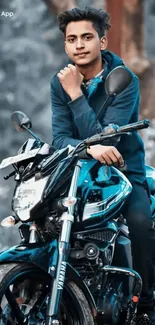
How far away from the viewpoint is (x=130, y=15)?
7824mm

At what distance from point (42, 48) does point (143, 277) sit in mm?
3646

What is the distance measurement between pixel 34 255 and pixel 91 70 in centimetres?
117

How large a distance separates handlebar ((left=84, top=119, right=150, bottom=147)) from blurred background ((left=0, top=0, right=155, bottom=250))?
3.77 metres

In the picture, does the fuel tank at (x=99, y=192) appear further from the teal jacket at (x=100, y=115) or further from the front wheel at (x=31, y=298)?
the front wheel at (x=31, y=298)

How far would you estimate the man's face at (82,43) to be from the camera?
4.54m

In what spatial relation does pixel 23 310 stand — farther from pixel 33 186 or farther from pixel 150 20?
pixel 150 20

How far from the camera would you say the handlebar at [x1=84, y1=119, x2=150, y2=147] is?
12.9 feet

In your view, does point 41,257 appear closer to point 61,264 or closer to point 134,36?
point 61,264

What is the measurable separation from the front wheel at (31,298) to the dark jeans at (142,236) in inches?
22.4

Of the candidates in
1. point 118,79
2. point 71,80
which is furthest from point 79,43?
point 118,79

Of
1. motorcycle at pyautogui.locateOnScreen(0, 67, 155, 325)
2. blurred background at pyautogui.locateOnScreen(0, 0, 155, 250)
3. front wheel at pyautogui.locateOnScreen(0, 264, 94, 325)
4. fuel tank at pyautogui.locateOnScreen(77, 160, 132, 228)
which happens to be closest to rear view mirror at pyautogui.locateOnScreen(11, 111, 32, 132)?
motorcycle at pyautogui.locateOnScreen(0, 67, 155, 325)

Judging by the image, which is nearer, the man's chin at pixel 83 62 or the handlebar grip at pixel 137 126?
the handlebar grip at pixel 137 126

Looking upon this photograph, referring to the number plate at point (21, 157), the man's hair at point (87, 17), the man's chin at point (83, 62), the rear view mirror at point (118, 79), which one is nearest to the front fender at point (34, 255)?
the number plate at point (21, 157)

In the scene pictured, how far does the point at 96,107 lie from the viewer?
4609mm
